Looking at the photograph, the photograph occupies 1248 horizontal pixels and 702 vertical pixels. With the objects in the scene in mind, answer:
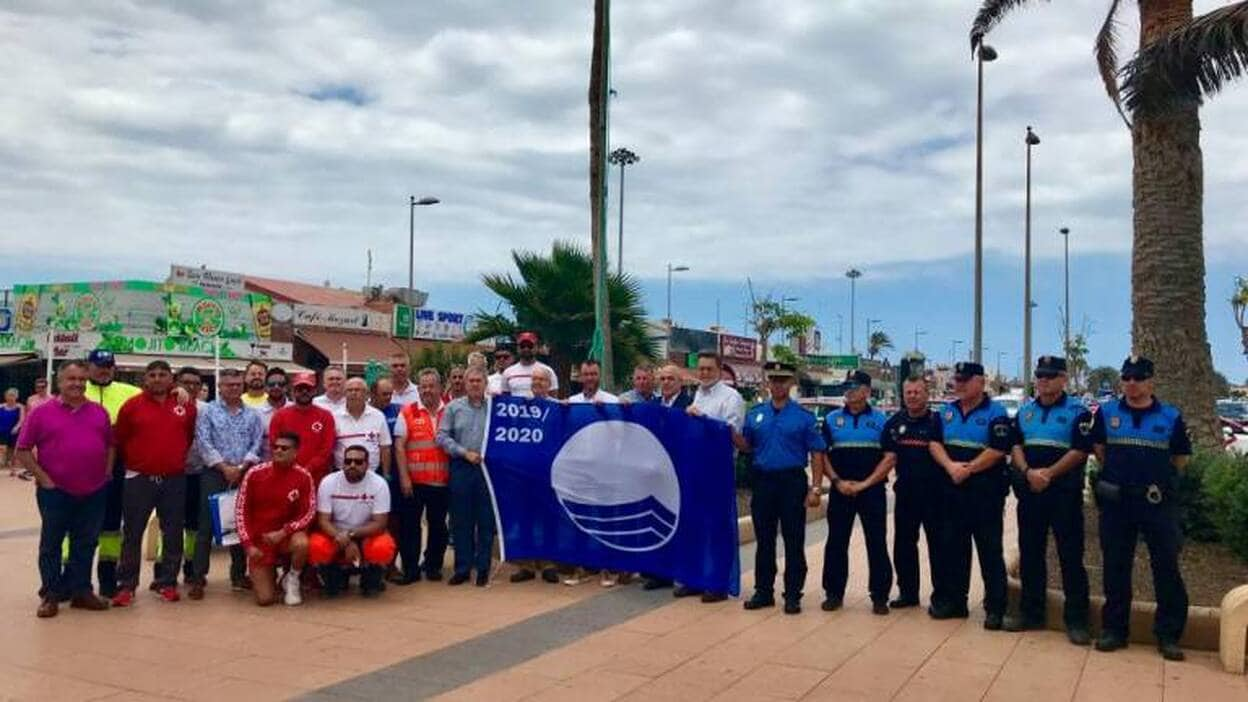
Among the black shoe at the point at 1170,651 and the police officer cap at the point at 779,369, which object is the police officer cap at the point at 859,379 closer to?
the police officer cap at the point at 779,369

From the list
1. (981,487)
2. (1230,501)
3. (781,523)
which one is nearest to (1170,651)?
(981,487)

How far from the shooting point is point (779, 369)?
26.1 ft

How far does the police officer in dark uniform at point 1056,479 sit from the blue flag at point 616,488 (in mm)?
2142

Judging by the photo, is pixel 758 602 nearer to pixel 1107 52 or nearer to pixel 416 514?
pixel 416 514

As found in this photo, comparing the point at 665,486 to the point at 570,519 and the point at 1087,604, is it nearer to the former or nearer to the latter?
the point at 570,519

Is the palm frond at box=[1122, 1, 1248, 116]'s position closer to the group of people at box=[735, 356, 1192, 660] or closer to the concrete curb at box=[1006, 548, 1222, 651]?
the group of people at box=[735, 356, 1192, 660]

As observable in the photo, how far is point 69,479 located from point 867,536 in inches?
223

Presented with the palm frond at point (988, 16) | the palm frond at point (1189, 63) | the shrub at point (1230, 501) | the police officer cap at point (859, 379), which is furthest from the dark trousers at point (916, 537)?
the palm frond at point (988, 16)

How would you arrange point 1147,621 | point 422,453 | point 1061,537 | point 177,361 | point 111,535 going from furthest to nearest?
point 177,361
point 422,453
point 111,535
point 1061,537
point 1147,621

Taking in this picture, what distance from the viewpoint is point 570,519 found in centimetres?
879

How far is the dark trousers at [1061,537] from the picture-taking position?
682cm

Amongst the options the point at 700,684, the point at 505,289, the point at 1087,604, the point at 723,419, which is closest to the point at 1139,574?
the point at 1087,604

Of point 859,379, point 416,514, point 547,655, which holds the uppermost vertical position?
point 859,379

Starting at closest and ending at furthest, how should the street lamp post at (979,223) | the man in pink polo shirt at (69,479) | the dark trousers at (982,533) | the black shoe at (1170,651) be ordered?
the black shoe at (1170,651)
the dark trousers at (982,533)
the man in pink polo shirt at (69,479)
the street lamp post at (979,223)
